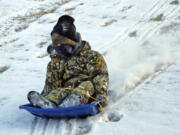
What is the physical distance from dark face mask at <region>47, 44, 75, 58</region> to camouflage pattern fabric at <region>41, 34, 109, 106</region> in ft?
0.18

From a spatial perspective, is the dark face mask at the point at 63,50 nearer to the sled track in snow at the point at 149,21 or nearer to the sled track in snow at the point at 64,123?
the sled track in snow at the point at 64,123

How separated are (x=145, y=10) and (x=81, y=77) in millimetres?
4315

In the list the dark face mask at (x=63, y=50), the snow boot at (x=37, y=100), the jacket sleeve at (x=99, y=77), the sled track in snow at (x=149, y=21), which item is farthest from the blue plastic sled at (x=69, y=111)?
the sled track in snow at (x=149, y=21)

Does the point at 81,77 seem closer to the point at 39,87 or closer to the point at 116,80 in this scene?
the point at 116,80

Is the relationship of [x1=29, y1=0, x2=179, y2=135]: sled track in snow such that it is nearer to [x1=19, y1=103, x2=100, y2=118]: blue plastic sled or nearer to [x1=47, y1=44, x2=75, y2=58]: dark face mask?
[x1=19, y1=103, x2=100, y2=118]: blue plastic sled

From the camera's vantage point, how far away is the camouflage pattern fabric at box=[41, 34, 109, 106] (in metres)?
2.76

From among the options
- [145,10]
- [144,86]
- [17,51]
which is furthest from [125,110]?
[145,10]

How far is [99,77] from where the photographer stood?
9.33 ft

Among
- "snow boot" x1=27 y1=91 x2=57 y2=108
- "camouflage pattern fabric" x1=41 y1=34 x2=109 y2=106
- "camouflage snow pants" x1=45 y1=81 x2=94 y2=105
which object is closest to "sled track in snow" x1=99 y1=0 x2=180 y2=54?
"camouflage pattern fabric" x1=41 y1=34 x2=109 y2=106

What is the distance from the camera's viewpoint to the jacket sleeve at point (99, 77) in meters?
2.74

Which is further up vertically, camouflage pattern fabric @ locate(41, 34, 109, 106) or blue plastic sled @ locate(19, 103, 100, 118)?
camouflage pattern fabric @ locate(41, 34, 109, 106)

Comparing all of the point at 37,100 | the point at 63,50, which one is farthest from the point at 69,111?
the point at 63,50

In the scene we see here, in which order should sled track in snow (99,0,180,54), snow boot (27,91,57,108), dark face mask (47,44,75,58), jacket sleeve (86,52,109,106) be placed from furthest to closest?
sled track in snow (99,0,180,54) → dark face mask (47,44,75,58) → jacket sleeve (86,52,109,106) → snow boot (27,91,57,108)

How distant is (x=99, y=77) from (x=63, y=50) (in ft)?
1.88
